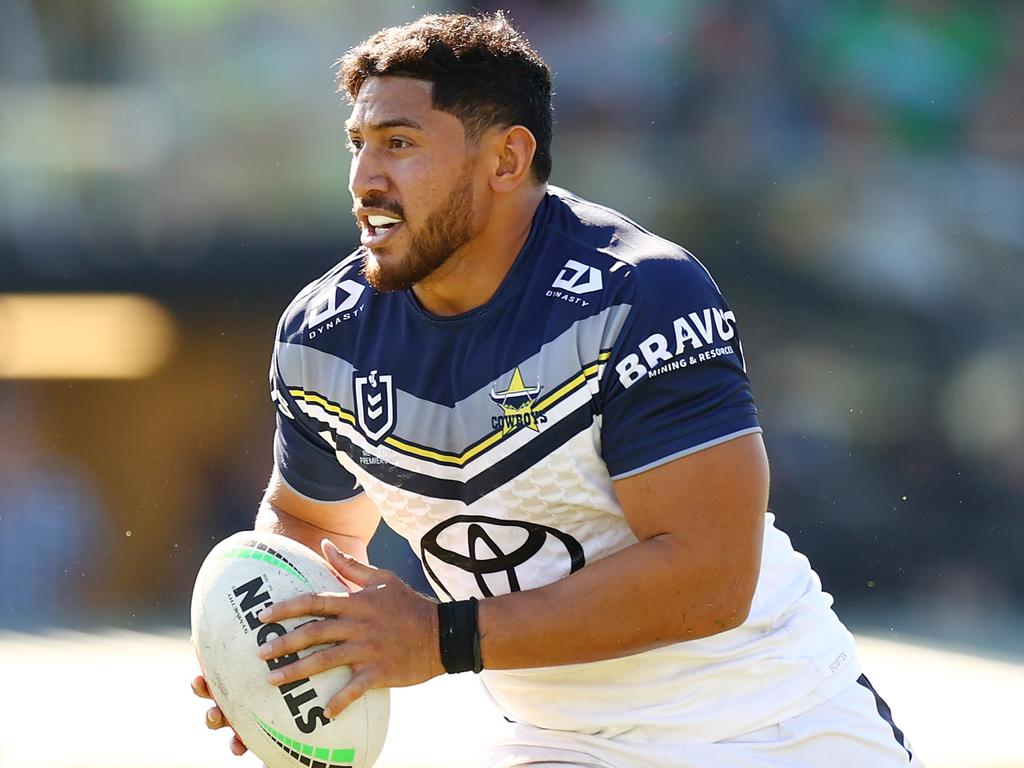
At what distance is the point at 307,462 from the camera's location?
351cm

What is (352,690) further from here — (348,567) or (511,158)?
(511,158)

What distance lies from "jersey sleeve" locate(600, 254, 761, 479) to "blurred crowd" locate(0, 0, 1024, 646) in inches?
280

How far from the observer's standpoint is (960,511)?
398 inches

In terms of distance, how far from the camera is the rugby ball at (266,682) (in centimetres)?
288

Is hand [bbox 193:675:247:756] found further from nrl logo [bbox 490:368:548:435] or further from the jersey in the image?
nrl logo [bbox 490:368:548:435]

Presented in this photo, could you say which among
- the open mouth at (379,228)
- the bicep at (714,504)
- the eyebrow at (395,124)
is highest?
the eyebrow at (395,124)

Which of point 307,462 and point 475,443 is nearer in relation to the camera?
point 475,443

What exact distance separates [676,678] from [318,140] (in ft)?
27.6

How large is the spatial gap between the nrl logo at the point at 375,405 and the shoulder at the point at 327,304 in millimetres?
188

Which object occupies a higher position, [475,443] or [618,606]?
[475,443]

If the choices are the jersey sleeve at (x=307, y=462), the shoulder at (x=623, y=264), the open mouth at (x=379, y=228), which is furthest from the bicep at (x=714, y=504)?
the jersey sleeve at (x=307, y=462)

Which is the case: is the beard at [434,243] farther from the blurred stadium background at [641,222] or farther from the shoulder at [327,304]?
the blurred stadium background at [641,222]

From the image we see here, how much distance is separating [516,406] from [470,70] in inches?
32.1

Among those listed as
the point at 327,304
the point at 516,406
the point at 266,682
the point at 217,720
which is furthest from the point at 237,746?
the point at 327,304
